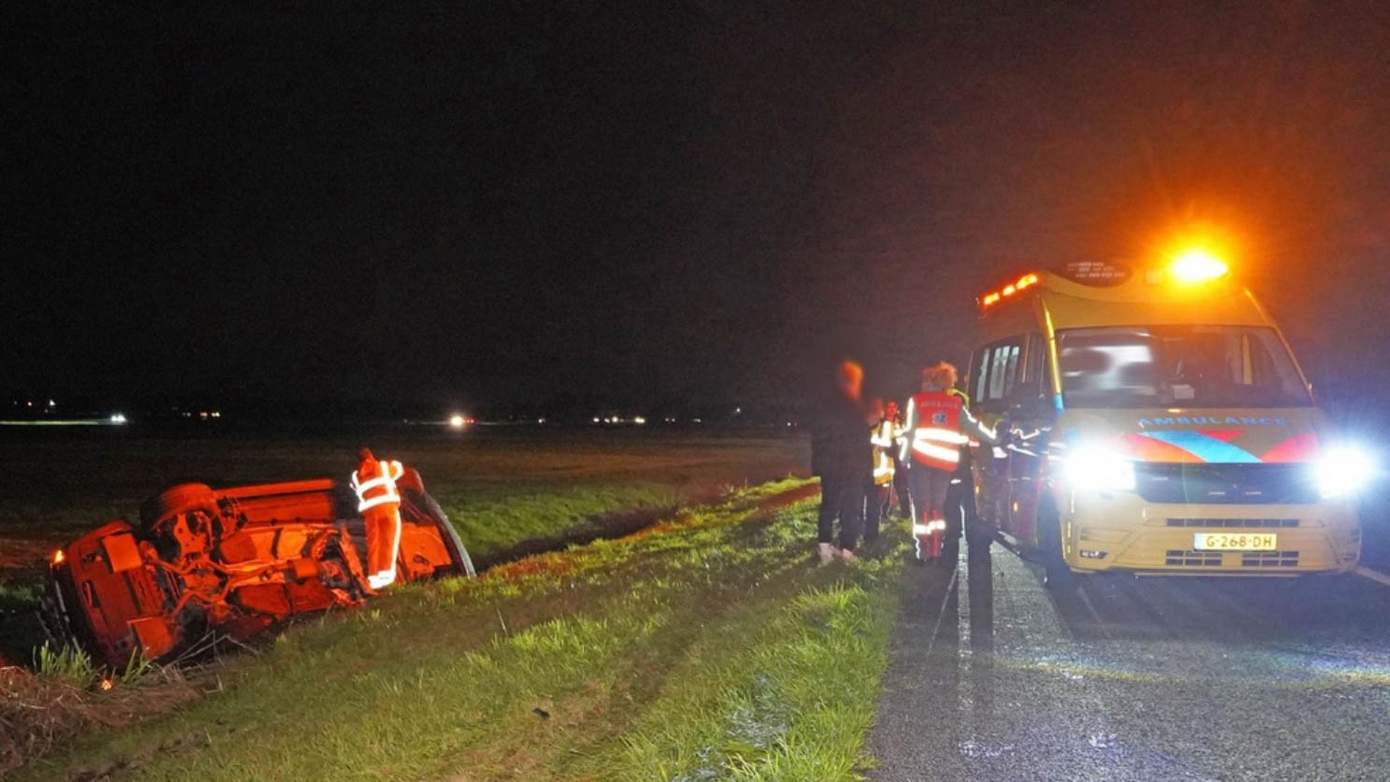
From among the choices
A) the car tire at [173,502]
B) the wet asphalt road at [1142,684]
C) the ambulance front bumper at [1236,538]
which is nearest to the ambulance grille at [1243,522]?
the ambulance front bumper at [1236,538]

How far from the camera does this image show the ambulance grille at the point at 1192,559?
25.0 feet

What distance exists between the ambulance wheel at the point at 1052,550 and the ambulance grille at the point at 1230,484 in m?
0.75

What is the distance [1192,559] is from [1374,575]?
274 centimetres

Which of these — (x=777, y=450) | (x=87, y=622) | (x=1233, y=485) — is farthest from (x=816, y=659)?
(x=777, y=450)

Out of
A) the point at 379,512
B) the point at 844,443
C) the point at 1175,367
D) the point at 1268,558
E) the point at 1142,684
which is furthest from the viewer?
the point at 379,512

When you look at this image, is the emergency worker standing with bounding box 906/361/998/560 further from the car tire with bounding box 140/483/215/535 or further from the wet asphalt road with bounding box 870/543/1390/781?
the car tire with bounding box 140/483/215/535

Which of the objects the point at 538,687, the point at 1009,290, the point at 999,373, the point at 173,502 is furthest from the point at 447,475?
the point at 538,687

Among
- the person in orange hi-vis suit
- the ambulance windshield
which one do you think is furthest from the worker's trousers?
the person in orange hi-vis suit

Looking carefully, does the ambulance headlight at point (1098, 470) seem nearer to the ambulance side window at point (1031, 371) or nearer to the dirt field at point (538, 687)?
the ambulance side window at point (1031, 371)

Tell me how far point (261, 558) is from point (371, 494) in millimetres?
1137

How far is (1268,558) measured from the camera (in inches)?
299

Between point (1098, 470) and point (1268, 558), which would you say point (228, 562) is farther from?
point (1268, 558)

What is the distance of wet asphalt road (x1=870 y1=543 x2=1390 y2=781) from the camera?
15.2 ft

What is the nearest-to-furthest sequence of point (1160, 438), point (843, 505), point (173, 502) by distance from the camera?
1. point (1160, 438)
2. point (173, 502)
3. point (843, 505)
